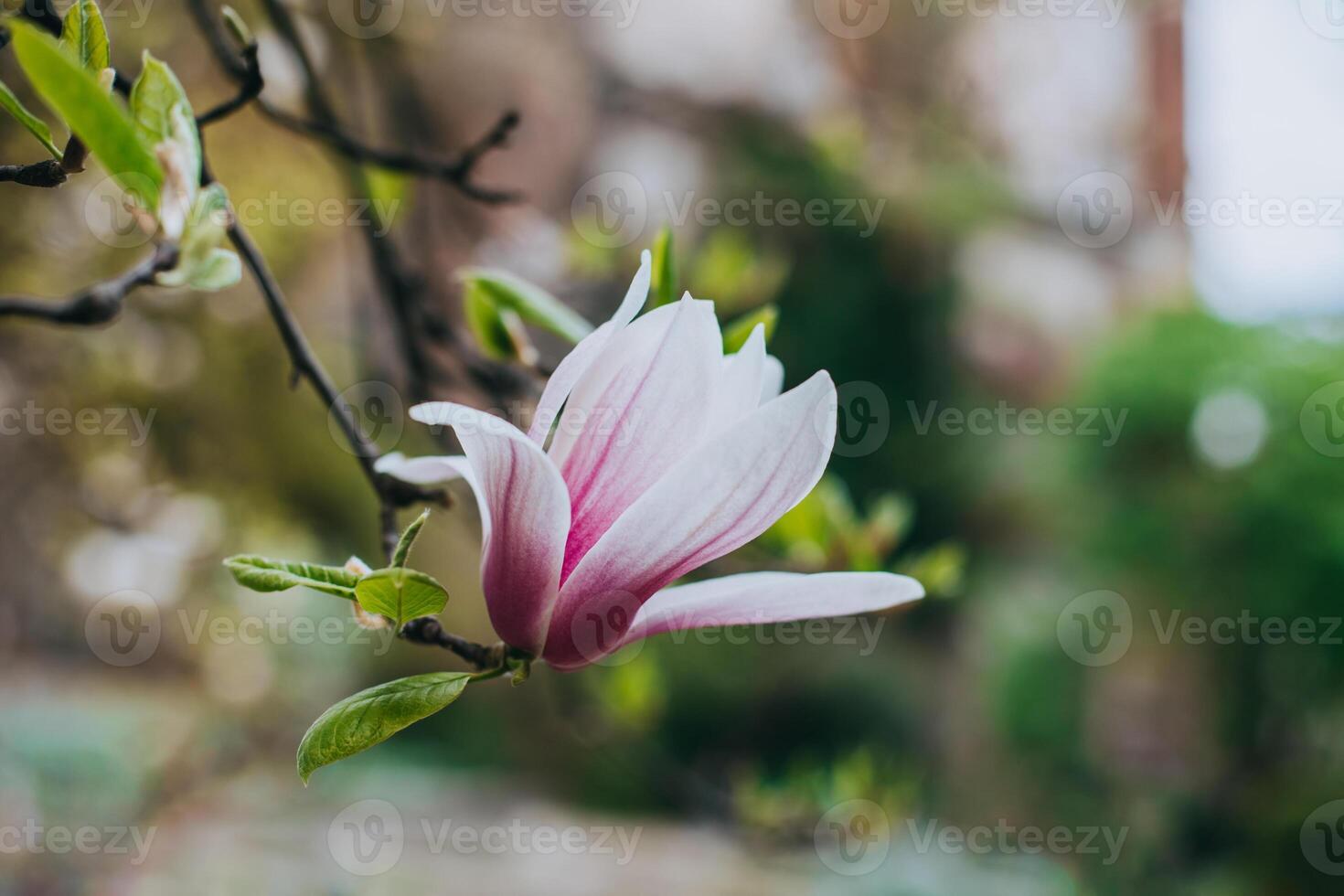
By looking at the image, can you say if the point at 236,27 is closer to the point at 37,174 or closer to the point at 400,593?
the point at 37,174

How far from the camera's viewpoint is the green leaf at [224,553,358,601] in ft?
0.70

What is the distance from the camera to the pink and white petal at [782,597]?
230 millimetres

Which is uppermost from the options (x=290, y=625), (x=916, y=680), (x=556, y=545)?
(x=556, y=545)

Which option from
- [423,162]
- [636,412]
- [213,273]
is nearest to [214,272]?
[213,273]

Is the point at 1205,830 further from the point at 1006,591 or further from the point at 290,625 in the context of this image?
the point at 290,625

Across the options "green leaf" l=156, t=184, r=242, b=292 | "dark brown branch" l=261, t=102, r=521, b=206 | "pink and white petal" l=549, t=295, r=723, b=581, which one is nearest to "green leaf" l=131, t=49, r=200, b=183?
"green leaf" l=156, t=184, r=242, b=292

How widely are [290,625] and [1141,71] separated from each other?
12.4 ft

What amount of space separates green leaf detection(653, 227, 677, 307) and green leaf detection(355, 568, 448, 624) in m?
0.15

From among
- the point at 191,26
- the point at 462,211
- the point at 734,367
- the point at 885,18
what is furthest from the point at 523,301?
the point at 885,18

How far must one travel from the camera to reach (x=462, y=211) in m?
1.57

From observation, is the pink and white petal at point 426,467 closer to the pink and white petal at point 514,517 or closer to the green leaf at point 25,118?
the pink and white petal at point 514,517

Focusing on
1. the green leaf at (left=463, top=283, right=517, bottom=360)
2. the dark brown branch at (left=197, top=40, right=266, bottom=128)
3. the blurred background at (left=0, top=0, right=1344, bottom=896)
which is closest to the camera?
the dark brown branch at (left=197, top=40, right=266, bottom=128)

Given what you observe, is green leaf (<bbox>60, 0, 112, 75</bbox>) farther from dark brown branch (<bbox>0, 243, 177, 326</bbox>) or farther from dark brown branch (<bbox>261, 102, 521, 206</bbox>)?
dark brown branch (<bbox>261, 102, 521, 206</bbox>)

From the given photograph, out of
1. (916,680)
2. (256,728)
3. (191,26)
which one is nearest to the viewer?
(191,26)
